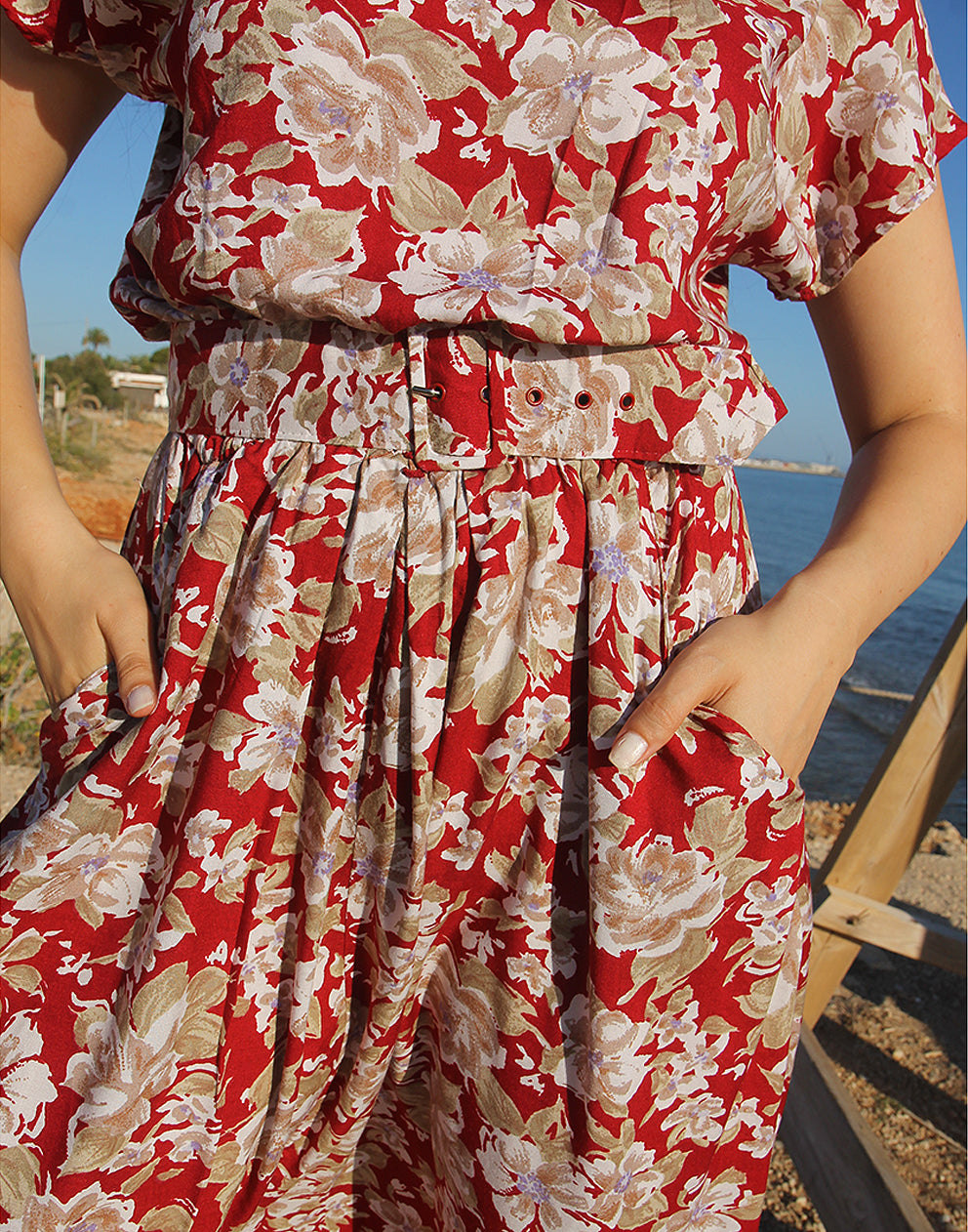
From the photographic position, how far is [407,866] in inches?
35.2

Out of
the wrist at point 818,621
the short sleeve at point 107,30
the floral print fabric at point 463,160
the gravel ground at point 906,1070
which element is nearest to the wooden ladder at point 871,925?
the gravel ground at point 906,1070

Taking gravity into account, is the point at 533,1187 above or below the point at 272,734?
below

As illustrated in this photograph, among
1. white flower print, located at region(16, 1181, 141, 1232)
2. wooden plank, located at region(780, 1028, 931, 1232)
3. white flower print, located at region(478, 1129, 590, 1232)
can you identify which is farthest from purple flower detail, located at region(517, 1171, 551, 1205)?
wooden plank, located at region(780, 1028, 931, 1232)

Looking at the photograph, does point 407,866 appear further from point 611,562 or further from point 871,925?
point 871,925

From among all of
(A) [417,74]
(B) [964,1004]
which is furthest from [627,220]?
(B) [964,1004]

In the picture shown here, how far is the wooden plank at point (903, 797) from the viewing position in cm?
218

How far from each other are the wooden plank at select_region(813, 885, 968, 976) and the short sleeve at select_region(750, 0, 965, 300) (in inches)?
70.9

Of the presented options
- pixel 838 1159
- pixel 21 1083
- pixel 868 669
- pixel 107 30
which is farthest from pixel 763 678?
pixel 868 669

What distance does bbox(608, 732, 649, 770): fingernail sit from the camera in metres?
0.83

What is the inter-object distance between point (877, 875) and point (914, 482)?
162 centimetres

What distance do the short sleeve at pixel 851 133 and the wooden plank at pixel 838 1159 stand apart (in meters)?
1.75

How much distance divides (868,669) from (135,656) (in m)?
14.5

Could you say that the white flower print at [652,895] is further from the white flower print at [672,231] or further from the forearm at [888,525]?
the white flower print at [672,231]

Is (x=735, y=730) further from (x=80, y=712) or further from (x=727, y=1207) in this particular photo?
(x=80, y=712)
